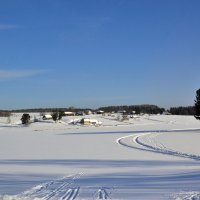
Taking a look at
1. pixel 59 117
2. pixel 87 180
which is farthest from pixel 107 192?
pixel 59 117

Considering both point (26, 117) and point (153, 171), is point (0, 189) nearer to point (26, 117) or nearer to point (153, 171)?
point (153, 171)

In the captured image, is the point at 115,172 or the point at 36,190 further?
the point at 115,172

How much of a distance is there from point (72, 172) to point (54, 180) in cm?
282

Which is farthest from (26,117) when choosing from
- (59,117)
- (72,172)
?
(72,172)

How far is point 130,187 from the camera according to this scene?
13.6 metres

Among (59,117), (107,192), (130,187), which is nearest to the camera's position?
(107,192)

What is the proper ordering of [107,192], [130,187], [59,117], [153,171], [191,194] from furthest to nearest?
1. [59,117]
2. [153,171]
3. [130,187]
4. [107,192]
5. [191,194]

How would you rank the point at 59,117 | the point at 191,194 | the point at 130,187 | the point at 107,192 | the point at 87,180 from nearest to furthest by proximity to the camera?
the point at 191,194
the point at 107,192
the point at 130,187
the point at 87,180
the point at 59,117

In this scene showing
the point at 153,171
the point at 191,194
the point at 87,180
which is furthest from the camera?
the point at 153,171

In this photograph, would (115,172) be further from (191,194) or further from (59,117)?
(59,117)

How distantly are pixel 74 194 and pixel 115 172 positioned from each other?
633cm

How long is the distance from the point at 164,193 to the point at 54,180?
5174 millimetres

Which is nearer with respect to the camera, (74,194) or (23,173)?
(74,194)

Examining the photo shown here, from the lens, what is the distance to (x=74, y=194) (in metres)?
12.1
